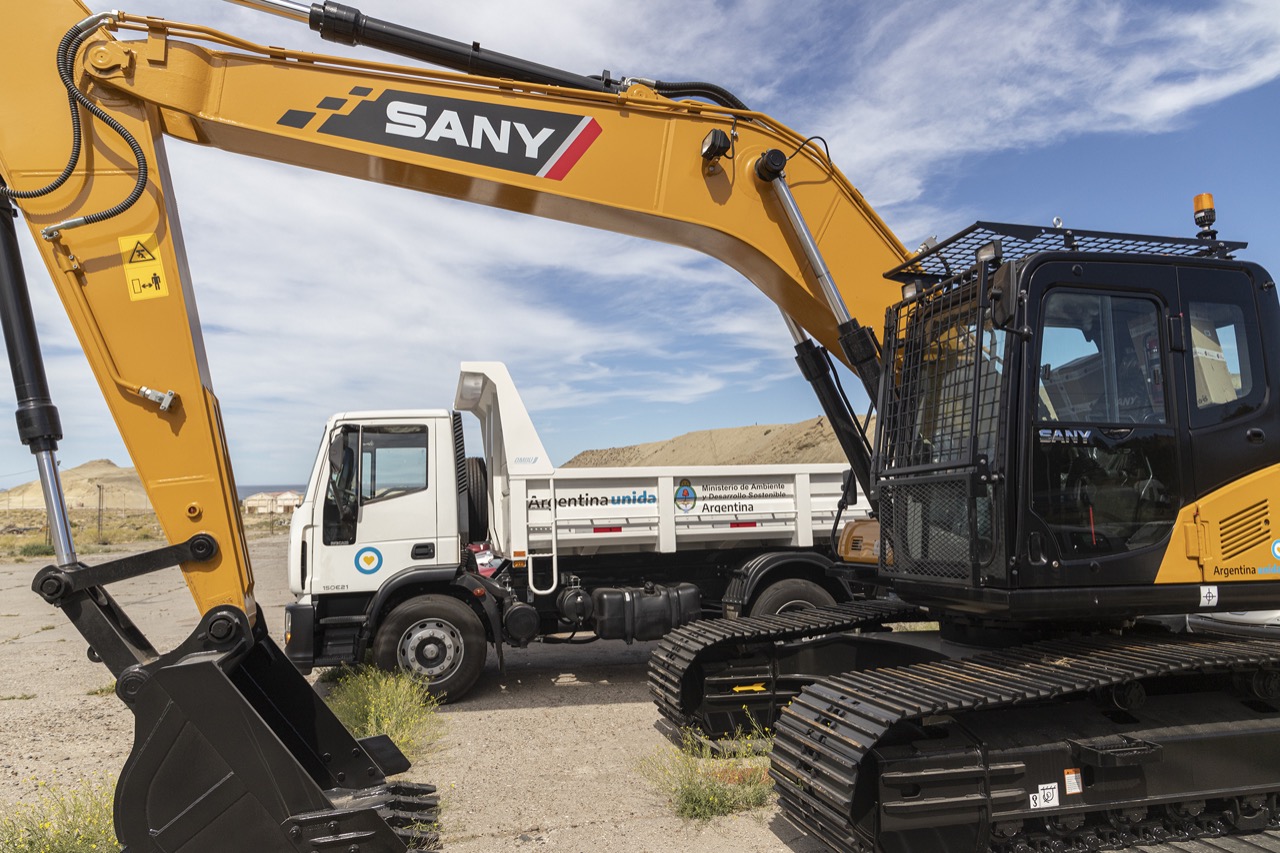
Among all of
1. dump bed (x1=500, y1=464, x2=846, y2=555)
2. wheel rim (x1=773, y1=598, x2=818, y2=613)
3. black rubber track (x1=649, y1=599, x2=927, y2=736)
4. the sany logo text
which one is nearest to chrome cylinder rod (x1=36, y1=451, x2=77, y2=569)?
the sany logo text

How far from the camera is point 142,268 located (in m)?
4.36

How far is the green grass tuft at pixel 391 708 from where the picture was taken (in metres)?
6.65

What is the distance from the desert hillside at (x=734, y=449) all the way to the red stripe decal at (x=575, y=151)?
3107 centimetres

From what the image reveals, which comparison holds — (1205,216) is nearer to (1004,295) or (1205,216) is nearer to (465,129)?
(1004,295)

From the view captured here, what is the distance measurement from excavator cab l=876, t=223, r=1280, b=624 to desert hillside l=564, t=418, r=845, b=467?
3119 centimetres

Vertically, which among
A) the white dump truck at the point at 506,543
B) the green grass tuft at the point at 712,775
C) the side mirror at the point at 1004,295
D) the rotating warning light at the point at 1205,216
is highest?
the rotating warning light at the point at 1205,216

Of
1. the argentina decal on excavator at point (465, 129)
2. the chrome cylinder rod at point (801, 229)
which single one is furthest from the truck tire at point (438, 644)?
the chrome cylinder rod at point (801, 229)

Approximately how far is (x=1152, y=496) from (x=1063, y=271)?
1.24 meters

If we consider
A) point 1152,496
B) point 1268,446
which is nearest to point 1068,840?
point 1152,496

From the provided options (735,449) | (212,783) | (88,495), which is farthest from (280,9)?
(88,495)

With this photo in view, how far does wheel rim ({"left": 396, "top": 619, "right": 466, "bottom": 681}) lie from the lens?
8.17 metres

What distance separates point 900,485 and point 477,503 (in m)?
5.29

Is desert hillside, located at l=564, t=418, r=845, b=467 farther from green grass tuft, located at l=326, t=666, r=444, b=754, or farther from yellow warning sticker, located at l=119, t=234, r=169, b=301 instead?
yellow warning sticker, located at l=119, t=234, r=169, b=301

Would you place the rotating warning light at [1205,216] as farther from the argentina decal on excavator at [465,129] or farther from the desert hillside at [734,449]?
the desert hillside at [734,449]
